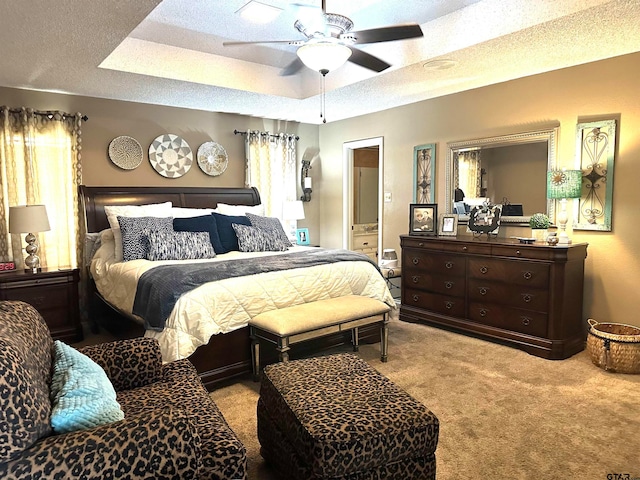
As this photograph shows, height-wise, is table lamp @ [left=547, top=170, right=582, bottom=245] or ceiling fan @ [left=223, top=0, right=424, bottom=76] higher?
ceiling fan @ [left=223, top=0, right=424, bottom=76]

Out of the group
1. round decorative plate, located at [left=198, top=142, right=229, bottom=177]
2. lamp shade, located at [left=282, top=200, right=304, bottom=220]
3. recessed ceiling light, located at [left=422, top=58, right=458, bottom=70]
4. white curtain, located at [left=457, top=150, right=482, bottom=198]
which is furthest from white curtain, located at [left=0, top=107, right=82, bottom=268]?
white curtain, located at [left=457, top=150, right=482, bottom=198]

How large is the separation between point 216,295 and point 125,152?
274 cm

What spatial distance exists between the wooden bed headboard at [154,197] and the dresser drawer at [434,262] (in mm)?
2135

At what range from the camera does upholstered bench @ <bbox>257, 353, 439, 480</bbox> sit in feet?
5.31

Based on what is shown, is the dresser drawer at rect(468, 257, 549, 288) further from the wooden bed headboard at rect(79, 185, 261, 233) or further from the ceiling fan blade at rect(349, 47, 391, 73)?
the wooden bed headboard at rect(79, 185, 261, 233)

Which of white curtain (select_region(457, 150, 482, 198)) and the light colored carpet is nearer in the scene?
the light colored carpet

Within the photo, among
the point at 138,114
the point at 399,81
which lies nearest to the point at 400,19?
the point at 399,81

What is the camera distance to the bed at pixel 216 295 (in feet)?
9.36

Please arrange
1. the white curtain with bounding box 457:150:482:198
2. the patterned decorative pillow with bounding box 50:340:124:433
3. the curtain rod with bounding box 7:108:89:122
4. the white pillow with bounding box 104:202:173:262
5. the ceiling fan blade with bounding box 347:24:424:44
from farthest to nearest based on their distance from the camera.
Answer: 1. the white curtain with bounding box 457:150:482:198
2. the curtain rod with bounding box 7:108:89:122
3. the white pillow with bounding box 104:202:173:262
4. the ceiling fan blade with bounding box 347:24:424:44
5. the patterned decorative pillow with bounding box 50:340:124:433

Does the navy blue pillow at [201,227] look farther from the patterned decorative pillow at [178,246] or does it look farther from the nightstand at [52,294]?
the nightstand at [52,294]

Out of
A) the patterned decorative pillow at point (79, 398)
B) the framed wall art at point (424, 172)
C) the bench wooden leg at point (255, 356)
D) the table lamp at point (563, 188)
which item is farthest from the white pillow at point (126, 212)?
the table lamp at point (563, 188)

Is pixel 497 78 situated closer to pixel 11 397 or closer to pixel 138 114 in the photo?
pixel 138 114

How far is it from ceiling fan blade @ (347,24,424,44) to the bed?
174 centimetres

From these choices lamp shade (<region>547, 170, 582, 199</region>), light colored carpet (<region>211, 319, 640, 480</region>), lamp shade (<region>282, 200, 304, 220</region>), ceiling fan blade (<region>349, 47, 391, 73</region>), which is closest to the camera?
light colored carpet (<region>211, 319, 640, 480</region>)
